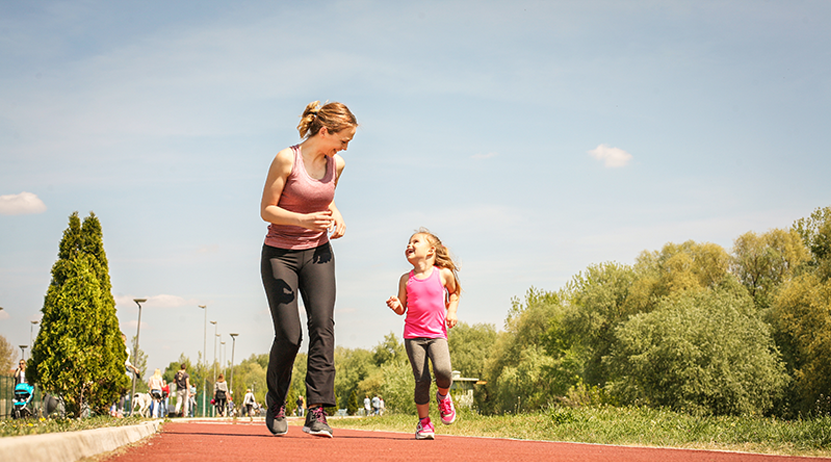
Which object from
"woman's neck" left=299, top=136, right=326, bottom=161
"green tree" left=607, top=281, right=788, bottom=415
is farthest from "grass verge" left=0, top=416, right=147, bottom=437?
"green tree" left=607, top=281, right=788, bottom=415

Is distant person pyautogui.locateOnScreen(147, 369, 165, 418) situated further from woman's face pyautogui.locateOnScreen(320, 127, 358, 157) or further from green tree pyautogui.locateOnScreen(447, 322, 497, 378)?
green tree pyautogui.locateOnScreen(447, 322, 497, 378)

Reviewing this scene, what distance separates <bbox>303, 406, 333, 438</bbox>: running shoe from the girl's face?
233 centimetres

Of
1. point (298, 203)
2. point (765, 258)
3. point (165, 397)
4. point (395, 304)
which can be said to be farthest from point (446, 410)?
point (765, 258)

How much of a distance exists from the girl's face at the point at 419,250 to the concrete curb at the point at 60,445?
3.45 m

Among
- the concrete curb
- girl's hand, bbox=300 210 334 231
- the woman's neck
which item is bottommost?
the concrete curb

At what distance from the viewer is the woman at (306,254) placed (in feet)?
16.7

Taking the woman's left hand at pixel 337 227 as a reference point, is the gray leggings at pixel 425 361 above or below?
below

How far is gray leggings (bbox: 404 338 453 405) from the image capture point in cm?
649

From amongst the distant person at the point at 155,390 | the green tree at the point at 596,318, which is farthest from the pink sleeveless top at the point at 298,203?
the green tree at the point at 596,318

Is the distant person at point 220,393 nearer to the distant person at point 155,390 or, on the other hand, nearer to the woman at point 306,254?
the distant person at point 155,390

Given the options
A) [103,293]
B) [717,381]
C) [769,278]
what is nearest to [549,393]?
[769,278]

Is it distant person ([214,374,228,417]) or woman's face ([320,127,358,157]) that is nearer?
woman's face ([320,127,358,157])

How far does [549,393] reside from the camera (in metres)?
60.1

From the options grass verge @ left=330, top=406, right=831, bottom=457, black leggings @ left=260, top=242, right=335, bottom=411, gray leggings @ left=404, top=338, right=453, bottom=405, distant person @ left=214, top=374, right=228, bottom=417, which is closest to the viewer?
black leggings @ left=260, top=242, right=335, bottom=411
